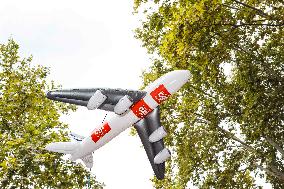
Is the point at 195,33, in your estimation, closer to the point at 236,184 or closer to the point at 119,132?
the point at 119,132

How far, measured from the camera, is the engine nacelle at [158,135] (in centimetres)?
1209

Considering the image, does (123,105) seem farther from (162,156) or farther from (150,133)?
(162,156)

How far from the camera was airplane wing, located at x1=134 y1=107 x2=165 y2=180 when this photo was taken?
484 inches

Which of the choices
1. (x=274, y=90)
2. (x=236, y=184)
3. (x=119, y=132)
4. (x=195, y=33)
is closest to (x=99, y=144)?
(x=119, y=132)

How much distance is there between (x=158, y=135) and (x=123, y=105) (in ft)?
6.17

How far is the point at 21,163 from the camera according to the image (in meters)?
13.5

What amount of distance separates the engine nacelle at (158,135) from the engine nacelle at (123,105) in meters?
1.68

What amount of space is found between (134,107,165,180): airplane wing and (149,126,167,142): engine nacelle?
0.15 m

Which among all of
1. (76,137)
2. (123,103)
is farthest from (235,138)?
(123,103)

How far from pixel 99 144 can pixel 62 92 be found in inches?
72.5

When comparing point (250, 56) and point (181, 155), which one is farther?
point (181, 155)

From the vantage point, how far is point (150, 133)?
12.4m

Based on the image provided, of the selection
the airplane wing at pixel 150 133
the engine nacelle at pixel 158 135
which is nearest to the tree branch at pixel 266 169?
the airplane wing at pixel 150 133

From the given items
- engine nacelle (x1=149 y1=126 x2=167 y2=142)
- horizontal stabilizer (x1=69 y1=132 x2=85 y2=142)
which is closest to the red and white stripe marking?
engine nacelle (x1=149 y1=126 x2=167 y2=142)
